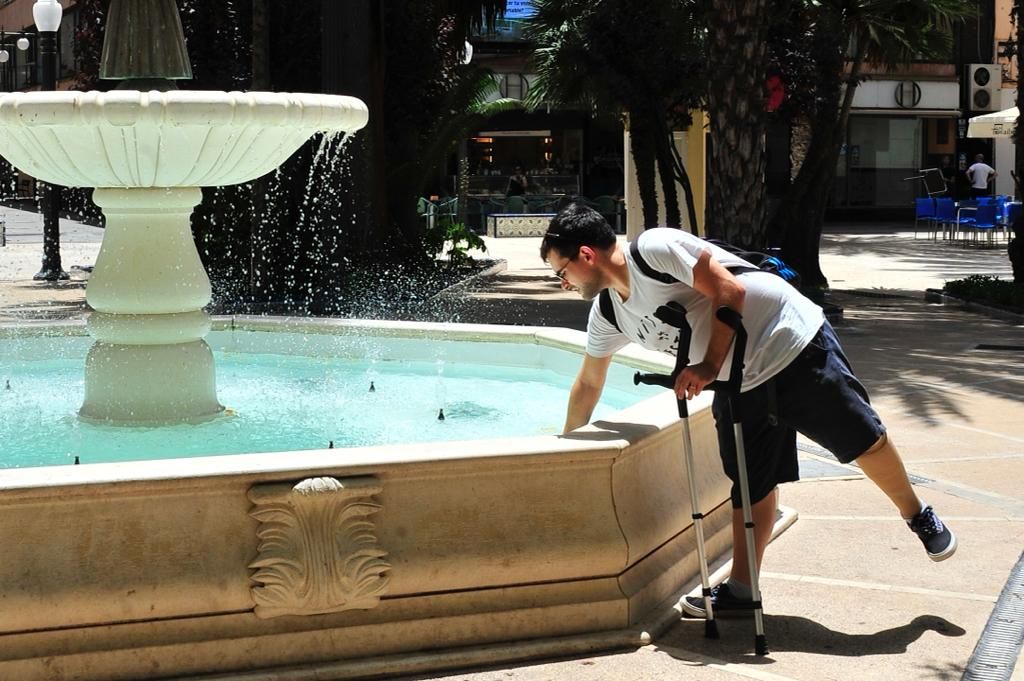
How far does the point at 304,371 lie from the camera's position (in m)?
8.62

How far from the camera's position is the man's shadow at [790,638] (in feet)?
14.2

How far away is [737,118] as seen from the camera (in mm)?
Result: 13125

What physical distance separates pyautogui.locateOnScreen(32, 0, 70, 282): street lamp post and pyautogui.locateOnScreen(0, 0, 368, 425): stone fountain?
1282cm

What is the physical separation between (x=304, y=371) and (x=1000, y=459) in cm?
403

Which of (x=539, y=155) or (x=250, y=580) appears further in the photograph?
(x=539, y=155)

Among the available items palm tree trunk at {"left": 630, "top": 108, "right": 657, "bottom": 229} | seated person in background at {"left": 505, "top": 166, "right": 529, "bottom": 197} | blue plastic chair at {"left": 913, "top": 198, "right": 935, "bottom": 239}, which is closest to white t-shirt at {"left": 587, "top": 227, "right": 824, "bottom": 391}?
palm tree trunk at {"left": 630, "top": 108, "right": 657, "bottom": 229}

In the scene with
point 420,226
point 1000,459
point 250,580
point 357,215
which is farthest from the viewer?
point 420,226

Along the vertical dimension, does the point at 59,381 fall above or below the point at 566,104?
below

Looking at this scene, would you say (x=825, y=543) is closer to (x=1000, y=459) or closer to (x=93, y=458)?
(x=1000, y=459)

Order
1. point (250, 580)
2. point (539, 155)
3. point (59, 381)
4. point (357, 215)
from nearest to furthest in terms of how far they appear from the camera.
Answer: point (250, 580)
point (59, 381)
point (357, 215)
point (539, 155)

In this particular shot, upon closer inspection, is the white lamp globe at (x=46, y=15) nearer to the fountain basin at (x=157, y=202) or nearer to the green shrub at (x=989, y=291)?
the green shrub at (x=989, y=291)

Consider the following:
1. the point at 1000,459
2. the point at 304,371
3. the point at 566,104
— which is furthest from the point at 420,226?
the point at 1000,459

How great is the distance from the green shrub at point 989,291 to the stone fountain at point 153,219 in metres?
10.5

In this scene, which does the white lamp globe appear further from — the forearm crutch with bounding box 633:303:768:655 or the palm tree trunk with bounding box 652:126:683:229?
the forearm crutch with bounding box 633:303:768:655
